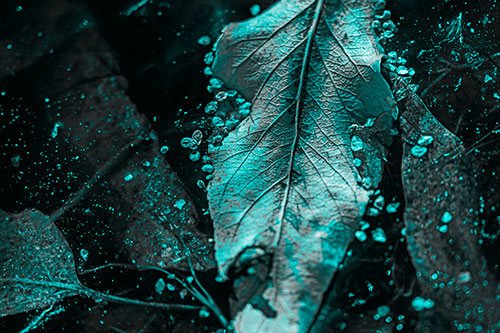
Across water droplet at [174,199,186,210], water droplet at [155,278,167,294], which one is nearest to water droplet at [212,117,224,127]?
water droplet at [174,199,186,210]

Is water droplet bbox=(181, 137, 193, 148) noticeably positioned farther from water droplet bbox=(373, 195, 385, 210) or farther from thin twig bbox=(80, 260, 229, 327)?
water droplet bbox=(373, 195, 385, 210)

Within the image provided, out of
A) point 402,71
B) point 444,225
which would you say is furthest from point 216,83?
point 444,225

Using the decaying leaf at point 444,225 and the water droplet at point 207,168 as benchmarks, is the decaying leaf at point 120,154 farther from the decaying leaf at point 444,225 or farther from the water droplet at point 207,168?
the decaying leaf at point 444,225

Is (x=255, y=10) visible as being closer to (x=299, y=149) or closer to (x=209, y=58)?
(x=209, y=58)

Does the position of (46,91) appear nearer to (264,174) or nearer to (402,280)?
(264,174)

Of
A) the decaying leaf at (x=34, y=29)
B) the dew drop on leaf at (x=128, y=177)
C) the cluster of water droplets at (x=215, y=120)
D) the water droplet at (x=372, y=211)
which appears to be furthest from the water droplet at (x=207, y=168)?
the decaying leaf at (x=34, y=29)

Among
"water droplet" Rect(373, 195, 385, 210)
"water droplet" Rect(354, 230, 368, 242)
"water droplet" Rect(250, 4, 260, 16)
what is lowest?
"water droplet" Rect(354, 230, 368, 242)

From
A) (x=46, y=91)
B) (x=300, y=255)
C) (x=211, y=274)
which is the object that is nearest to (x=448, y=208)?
(x=300, y=255)
